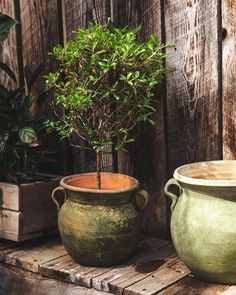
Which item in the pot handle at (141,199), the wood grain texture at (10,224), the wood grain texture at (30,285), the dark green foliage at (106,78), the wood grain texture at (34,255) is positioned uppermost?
the dark green foliage at (106,78)

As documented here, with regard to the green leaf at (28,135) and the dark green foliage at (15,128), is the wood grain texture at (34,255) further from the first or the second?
the green leaf at (28,135)

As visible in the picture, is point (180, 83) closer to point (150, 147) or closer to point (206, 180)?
point (150, 147)

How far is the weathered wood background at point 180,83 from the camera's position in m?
2.57

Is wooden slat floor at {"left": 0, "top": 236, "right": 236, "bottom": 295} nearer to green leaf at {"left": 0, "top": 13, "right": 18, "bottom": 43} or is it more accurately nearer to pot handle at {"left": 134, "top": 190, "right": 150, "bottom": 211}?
pot handle at {"left": 134, "top": 190, "right": 150, "bottom": 211}

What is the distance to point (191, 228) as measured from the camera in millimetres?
2256

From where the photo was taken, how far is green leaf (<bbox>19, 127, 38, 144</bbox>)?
9.12 ft

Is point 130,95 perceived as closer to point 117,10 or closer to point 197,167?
point 197,167

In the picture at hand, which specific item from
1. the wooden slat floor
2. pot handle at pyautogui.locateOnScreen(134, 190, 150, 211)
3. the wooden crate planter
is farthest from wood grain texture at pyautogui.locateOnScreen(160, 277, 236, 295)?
the wooden crate planter

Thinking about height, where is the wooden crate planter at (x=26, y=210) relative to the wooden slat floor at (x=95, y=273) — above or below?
above

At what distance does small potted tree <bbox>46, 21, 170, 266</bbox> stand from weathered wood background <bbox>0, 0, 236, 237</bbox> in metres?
0.19

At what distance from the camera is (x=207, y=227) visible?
221cm

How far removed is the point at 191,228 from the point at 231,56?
0.76 metres

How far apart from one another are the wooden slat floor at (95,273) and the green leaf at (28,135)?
52cm

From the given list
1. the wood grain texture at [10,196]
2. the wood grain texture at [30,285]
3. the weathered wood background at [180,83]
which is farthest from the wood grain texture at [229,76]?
the wood grain texture at [10,196]
